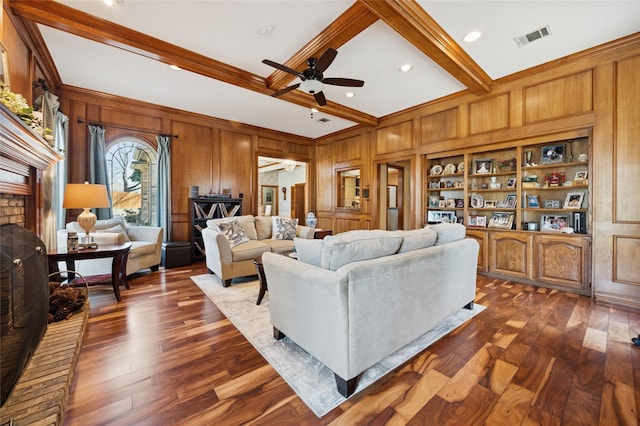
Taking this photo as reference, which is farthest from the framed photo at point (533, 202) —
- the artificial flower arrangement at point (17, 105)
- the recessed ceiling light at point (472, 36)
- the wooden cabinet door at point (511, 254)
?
the artificial flower arrangement at point (17, 105)

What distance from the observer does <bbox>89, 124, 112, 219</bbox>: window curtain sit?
423 cm

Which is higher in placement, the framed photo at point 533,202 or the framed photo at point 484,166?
the framed photo at point 484,166

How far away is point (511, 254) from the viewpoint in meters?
3.83

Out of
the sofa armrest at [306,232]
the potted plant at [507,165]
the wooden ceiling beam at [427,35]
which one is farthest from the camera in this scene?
the sofa armrest at [306,232]

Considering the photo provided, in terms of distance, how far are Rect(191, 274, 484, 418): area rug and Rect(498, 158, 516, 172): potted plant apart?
2.41 m

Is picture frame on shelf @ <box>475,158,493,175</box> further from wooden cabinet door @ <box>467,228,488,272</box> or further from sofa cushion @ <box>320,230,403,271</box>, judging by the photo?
Answer: sofa cushion @ <box>320,230,403,271</box>

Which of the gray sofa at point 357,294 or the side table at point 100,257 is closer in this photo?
the gray sofa at point 357,294

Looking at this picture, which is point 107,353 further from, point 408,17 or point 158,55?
point 408,17

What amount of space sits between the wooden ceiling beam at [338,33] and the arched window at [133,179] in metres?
3.50

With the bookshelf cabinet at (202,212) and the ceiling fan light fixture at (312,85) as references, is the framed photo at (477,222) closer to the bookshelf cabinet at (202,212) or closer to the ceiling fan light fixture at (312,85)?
the ceiling fan light fixture at (312,85)

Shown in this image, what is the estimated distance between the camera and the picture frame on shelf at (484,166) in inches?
167

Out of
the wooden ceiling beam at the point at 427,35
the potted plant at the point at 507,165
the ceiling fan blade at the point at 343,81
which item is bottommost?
the potted plant at the point at 507,165

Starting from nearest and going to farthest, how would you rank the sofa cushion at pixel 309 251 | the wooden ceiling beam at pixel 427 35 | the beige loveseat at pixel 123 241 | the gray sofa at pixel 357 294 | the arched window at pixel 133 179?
the gray sofa at pixel 357 294 → the sofa cushion at pixel 309 251 → the wooden ceiling beam at pixel 427 35 → the beige loveseat at pixel 123 241 → the arched window at pixel 133 179

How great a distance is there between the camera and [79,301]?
7.29 ft
